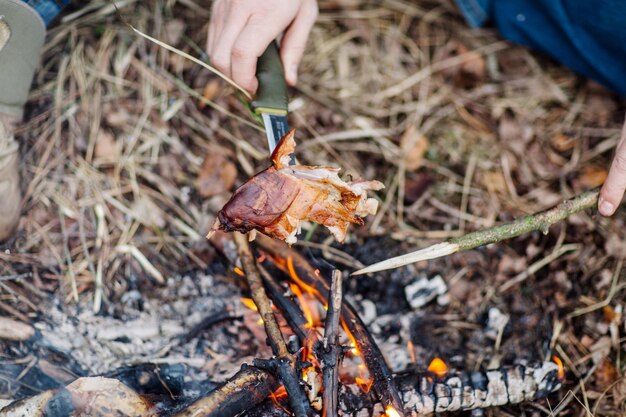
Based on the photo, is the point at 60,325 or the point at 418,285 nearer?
the point at 60,325

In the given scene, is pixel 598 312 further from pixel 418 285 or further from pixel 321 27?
Answer: pixel 321 27

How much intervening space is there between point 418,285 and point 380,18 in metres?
2.17

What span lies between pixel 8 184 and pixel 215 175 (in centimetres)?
109

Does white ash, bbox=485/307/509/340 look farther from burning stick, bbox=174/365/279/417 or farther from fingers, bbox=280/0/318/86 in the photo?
fingers, bbox=280/0/318/86

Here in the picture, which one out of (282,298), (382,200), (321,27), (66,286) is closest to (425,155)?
(382,200)

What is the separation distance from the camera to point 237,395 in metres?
1.89

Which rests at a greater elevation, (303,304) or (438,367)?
(303,304)

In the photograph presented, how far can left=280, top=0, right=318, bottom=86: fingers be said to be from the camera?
245cm

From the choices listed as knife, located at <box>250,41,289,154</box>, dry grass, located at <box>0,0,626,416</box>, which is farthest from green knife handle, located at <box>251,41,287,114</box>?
dry grass, located at <box>0,0,626,416</box>

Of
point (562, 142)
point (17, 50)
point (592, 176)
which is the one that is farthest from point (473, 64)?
point (17, 50)

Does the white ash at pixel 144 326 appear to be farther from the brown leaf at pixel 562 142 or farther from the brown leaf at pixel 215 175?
the brown leaf at pixel 562 142

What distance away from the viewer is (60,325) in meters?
2.46

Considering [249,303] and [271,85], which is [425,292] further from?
[271,85]

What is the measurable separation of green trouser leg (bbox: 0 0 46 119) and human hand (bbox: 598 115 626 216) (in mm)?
2772
